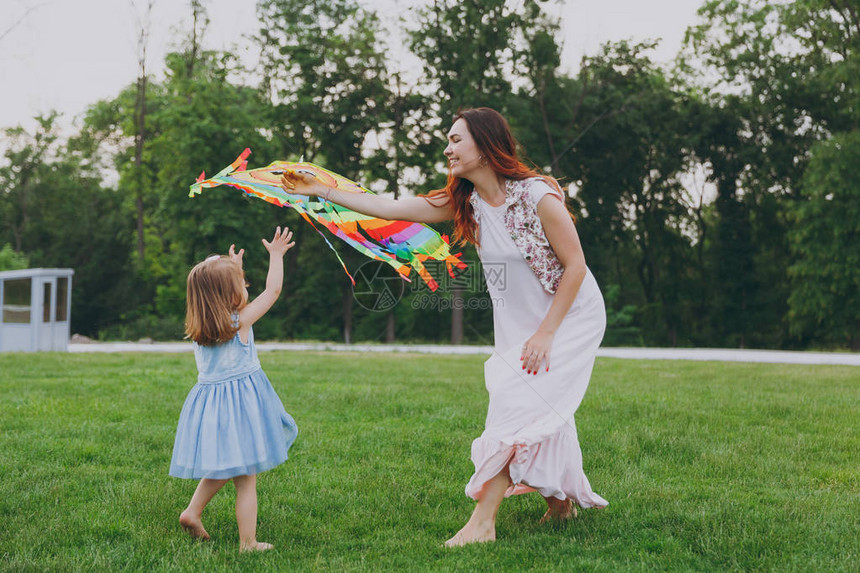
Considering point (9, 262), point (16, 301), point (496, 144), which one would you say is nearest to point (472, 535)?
point (496, 144)

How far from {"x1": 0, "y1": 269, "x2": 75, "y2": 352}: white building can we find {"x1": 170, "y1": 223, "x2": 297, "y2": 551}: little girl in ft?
51.3

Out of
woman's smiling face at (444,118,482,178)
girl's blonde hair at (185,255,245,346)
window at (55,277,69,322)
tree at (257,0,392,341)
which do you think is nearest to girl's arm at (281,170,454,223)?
woman's smiling face at (444,118,482,178)

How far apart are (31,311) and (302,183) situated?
53.0ft

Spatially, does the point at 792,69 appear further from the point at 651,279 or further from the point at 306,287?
the point at 306,287

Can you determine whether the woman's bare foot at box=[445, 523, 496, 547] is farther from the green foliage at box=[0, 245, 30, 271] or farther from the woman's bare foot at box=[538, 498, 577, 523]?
the green foliage at box=[0, 245, 30, 271]

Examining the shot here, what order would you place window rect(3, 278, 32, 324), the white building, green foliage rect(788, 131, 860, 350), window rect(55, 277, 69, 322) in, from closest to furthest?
the white building → window rect(3, 278, 32, 324) → window rect(55, 277, 69, 322) → green foliage rect(788, 131, 860, 350)

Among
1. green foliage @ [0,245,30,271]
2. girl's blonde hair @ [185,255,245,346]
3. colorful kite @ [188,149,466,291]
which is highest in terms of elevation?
green foliage @ [0,245,30,271]

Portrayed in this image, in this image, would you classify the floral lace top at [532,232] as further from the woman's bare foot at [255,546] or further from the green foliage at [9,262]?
the green foliage at [9,262]

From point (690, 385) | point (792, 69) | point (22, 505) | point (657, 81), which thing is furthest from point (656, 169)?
point (22, 505)

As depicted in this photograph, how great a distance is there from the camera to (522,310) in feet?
12.9

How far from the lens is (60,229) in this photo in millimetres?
36250

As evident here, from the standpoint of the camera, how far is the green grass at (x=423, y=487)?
12.2 ft

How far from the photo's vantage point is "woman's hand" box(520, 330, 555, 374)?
377 cm

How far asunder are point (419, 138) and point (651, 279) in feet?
41.2
